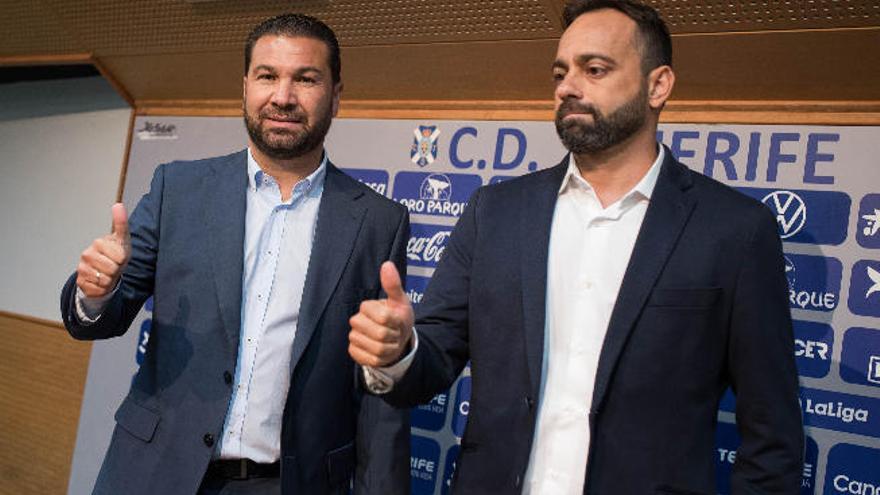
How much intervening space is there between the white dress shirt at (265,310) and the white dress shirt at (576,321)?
0.60 metres

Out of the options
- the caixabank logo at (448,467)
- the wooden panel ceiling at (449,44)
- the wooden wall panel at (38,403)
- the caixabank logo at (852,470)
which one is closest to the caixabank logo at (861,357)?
Result: the caixabank logo at (852,470)

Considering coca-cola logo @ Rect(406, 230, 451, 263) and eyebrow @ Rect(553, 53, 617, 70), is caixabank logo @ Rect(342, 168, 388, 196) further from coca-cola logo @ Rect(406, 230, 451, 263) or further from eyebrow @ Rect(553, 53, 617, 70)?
eyebrow @ Rect(553, 53, 617, 70)

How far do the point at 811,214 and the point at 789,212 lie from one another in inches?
2.2

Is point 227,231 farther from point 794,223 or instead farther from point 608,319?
point 794,223

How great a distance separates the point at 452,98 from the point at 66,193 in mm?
2281

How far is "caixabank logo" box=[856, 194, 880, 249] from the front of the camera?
6.60ft

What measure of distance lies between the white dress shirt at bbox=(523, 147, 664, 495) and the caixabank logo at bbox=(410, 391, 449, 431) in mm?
1141

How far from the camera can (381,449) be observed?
1.69 meters

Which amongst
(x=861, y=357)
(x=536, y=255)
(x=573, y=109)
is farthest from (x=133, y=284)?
(x=861, y=357)

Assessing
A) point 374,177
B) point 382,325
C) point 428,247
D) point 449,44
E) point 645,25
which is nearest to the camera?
point 382,325

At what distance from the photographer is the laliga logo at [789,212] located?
2098mm

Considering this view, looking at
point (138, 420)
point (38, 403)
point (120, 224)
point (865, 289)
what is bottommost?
point (38, 403)

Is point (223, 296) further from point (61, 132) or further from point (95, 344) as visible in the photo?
point (61, 132)

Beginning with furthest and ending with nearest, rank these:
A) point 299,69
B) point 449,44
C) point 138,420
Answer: point 449,44, point 299,69, point 138,420
